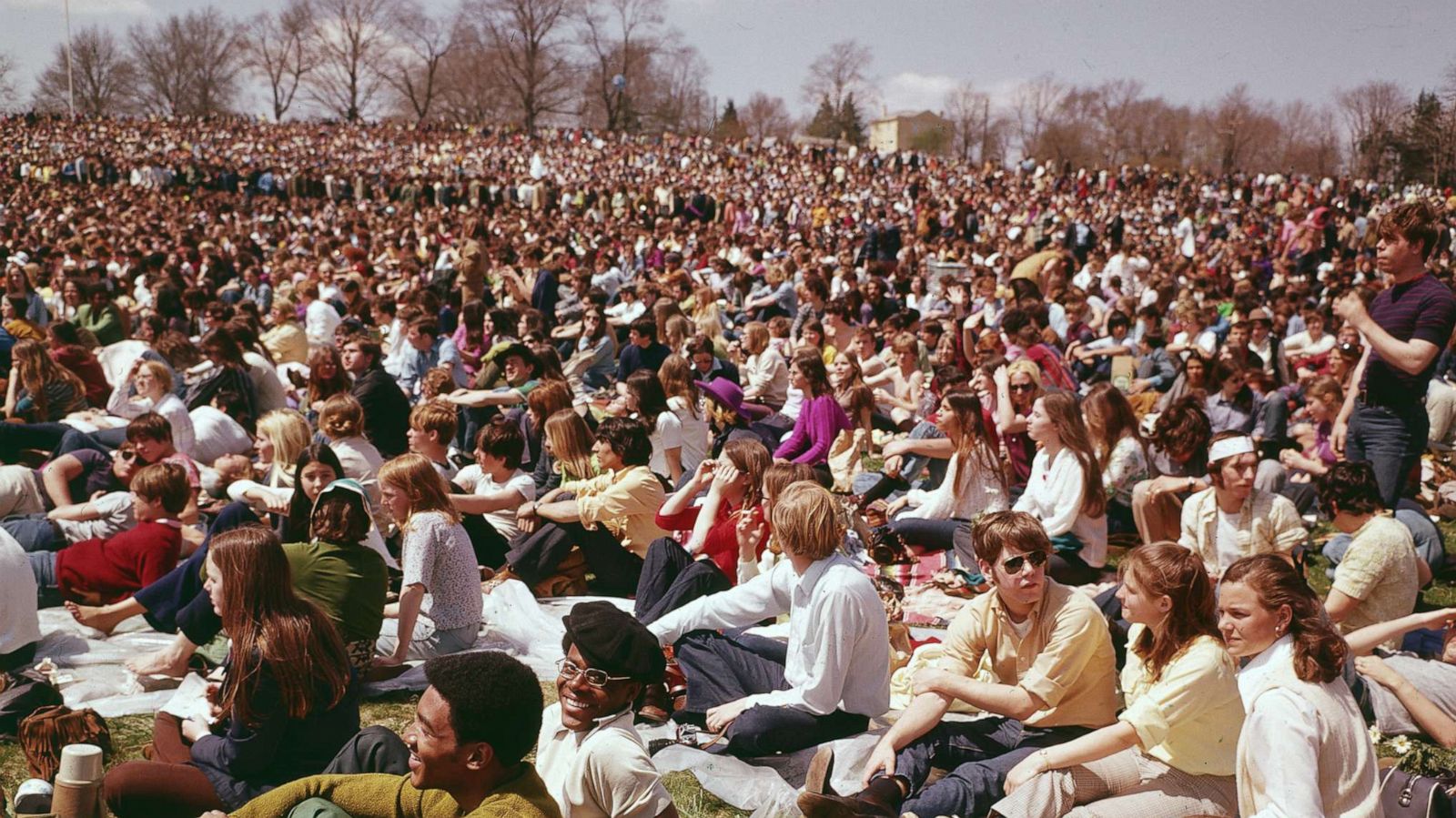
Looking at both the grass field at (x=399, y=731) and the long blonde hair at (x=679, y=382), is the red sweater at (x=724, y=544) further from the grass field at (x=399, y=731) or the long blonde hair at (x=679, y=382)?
the long blonde hair at (x=679, y=382)

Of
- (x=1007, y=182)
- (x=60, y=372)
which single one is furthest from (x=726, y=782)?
(x=1007, y=182)

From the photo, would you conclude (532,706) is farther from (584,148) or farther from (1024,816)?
(584,148)

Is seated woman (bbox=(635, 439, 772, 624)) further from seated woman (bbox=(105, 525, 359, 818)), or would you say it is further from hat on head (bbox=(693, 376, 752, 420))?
hat on head (bbox=(693, 376, 752, 420))

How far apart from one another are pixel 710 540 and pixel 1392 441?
338 centimetres

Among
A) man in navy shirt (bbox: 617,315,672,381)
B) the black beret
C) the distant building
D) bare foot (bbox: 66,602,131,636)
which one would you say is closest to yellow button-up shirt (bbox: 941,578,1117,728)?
the black beret

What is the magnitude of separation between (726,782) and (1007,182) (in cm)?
3409

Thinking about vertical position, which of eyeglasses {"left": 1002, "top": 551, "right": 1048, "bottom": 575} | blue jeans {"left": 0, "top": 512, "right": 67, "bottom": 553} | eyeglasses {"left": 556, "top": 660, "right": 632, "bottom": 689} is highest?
eyeglasses {"left": 1002, "top": 551, "right": 1048, "bottom": 575}

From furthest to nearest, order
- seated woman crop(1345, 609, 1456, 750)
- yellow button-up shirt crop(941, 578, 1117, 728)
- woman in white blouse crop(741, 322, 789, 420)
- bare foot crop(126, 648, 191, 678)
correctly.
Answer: woman in white blouse crop(741, 322, 789, 420) → bare foot crop(126, 648, 191, 678) → seated woman crop(1345, 609, 1456, 750) → yellow button-up shirt crop(941, 578, 1117, 728)

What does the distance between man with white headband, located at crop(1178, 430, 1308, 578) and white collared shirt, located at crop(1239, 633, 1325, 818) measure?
2.61 m

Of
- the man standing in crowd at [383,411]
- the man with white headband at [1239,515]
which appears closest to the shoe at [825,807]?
the man with white headband at [1239,515]

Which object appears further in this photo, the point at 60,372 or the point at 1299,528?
the point at 60,372

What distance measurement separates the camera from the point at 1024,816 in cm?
373

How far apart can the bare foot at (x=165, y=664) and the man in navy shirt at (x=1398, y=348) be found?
5128 millimetres

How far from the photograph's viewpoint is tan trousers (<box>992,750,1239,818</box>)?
12.2 feet
